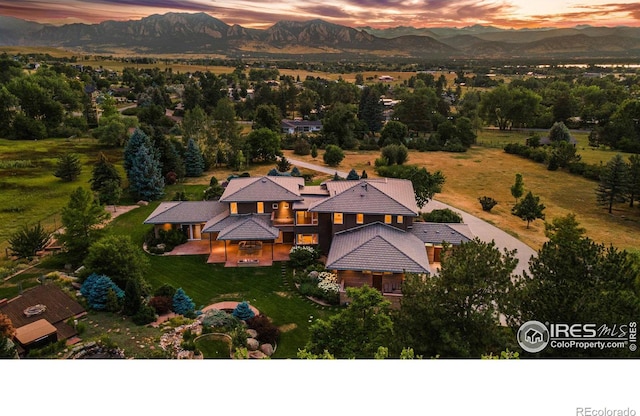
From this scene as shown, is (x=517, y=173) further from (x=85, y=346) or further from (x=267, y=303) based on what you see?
(x=85, y=346)

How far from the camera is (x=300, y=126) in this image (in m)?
49.5

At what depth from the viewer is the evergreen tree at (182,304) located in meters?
13.6

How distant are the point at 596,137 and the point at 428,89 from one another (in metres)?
26.4

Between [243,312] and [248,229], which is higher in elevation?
[248,229]

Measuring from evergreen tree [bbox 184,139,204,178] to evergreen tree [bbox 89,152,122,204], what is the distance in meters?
8.08

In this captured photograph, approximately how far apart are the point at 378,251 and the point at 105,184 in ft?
52.9

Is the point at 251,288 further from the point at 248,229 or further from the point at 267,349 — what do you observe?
the point at 267,349

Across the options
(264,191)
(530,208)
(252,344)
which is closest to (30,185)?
(252,344)

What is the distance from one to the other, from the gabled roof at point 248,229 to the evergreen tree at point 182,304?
470cm

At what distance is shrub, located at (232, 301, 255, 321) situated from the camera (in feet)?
44.5

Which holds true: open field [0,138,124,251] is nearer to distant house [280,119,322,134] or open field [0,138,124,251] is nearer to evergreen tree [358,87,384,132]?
distant house [280,119,322,134]

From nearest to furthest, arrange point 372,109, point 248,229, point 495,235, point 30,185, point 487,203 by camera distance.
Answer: point 30,185, point 495,235, point 248,229, point 487,203, point 372,109

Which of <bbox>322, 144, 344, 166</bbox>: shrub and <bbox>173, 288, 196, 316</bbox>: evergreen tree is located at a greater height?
<bbox>322, 144, 344, 166</bbox>: shrub

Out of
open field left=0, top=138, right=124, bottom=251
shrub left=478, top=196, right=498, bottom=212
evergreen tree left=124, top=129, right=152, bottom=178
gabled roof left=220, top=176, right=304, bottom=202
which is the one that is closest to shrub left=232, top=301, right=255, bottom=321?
open field left=0, top=138, right=124, bottom=251
